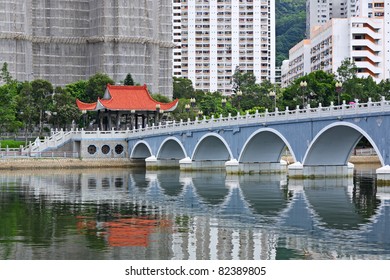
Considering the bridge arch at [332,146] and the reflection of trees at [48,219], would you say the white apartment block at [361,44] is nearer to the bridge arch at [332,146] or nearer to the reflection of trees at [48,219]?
the bridge arch at [332,146]

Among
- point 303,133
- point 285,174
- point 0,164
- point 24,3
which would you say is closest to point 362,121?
point 303,133

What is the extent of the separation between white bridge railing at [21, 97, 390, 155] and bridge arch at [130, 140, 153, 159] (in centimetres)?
131

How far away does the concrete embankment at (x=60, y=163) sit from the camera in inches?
3716

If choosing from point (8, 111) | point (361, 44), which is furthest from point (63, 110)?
point (361, 44)

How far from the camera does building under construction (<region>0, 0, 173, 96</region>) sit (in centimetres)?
13500

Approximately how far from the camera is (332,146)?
68.1 m

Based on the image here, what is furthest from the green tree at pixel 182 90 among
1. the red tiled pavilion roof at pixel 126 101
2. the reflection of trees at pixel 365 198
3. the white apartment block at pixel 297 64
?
the reflection of trees at pixel 365 198

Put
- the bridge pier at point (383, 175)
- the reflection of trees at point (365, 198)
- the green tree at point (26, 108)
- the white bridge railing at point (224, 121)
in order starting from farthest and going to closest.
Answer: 1. the green tree at point (26, 108)
2. the white bridge railing at point (224, 121)
3. the bridge pier at point (383, 175)
4. the reflection of trees at point (365, 198)

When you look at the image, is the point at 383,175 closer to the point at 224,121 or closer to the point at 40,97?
the point at 224,121

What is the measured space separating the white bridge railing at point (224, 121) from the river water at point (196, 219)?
509 cm

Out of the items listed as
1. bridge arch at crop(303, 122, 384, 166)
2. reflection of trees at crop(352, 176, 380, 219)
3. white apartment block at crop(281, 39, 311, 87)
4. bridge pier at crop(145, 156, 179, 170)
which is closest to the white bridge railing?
bridge arch at crop(303, 122, 384, 166)

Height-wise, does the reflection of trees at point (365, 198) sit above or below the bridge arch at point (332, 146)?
below

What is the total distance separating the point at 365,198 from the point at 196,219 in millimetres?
14104
